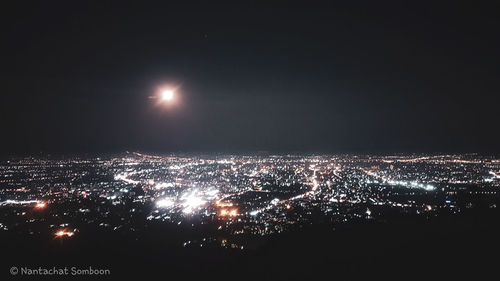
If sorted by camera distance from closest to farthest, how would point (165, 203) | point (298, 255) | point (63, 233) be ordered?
point (298, 255) < point (63, 233) < point (165, 203)

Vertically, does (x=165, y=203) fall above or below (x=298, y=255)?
above

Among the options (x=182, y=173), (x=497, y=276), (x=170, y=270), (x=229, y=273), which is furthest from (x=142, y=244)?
(x=182, y=173)

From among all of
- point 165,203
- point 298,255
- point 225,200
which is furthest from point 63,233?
point 298,255

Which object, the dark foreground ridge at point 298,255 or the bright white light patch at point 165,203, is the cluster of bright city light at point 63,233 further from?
the bright white light patch at point 165,203

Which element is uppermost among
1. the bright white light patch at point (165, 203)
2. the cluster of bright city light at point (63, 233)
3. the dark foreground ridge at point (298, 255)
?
the bright white light patch at point (165, 203)

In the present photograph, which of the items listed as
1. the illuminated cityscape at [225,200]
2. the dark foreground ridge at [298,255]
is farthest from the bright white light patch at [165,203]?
the dark foreground ridge at [298,255]

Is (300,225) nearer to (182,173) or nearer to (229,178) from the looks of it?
(229,178)

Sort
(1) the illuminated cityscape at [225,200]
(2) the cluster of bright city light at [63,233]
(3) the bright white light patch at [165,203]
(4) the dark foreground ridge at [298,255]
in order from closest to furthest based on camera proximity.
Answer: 1. (4) the dark foreground ridge at [298,255]
2. (2) the cluster of bright city light at [63,233]
3. (1) the illuminated cityscape at [225,200]
4. (3) the bright white light patch at [165,203]

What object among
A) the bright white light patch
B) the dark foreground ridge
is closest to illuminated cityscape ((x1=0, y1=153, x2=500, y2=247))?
the bright white light patch

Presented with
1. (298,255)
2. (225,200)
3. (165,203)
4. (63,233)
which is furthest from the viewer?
(225,200)

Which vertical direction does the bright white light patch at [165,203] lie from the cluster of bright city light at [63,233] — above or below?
above

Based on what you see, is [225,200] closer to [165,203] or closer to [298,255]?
[165,203]

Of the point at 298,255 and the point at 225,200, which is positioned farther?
the point at 225,200
